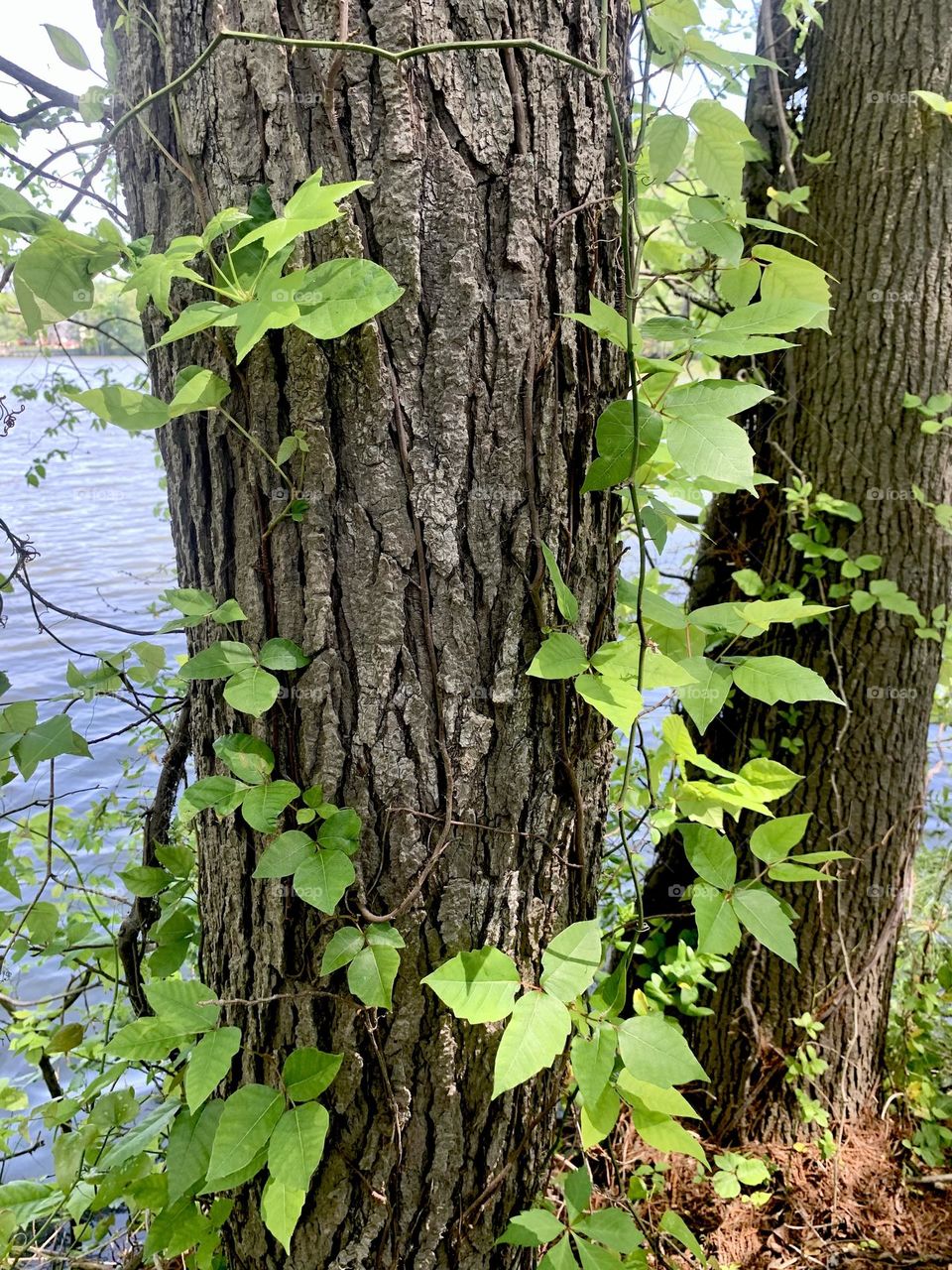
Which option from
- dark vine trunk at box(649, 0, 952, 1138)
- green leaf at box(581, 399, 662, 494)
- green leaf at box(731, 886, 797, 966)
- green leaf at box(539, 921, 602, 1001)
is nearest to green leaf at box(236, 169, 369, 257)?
green leaf at box(581, 399, 662, 494)

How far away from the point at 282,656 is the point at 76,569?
7.31 meters

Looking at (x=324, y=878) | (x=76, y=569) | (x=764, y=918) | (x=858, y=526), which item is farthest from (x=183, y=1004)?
(x=76, y=569)

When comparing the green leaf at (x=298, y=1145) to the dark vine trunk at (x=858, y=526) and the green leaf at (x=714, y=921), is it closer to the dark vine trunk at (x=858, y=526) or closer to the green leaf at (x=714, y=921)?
the green leaf at (x=714, y=921)

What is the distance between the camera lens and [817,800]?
2.29 m

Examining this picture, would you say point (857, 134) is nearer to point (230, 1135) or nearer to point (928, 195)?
point (928, 195)

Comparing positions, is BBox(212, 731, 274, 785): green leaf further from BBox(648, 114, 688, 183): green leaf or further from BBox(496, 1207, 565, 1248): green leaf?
BBox(648, 114, 688, 183): green leaf

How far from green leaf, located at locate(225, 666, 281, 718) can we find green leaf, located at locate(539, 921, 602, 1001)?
464 millimetres

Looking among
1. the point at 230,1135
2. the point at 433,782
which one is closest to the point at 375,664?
the point at 433,782

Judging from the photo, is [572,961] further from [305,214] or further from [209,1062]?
[305,214]

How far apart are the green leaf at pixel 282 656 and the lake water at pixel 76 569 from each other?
55.3 inches

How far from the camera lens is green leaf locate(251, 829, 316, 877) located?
3.21ft

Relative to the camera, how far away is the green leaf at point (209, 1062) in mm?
979

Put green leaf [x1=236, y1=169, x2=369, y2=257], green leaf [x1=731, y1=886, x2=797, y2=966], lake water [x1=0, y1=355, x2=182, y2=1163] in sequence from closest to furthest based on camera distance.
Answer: green leaf [x1=236, y1=169, x2=369, y2=257] < green leaf [x1=731, y1=886, x2=797, y2=966] < lake water [x1=0, y1=355, x2=182, y2=1163]

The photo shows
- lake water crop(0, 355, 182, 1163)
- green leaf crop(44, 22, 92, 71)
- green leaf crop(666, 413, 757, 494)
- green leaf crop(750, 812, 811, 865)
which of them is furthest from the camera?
lake water crop(0, 355, 182, 1163)
